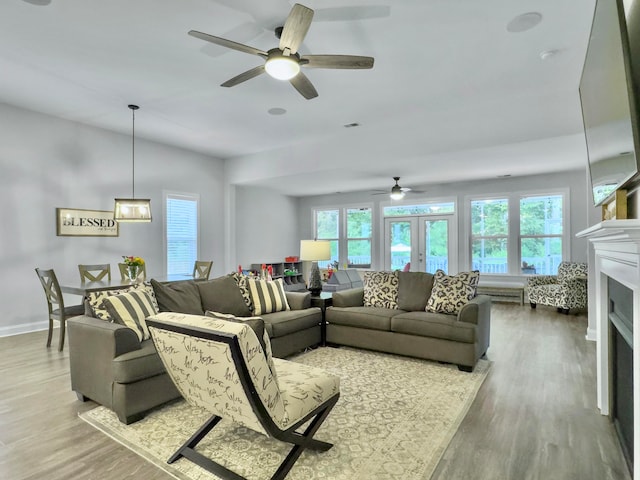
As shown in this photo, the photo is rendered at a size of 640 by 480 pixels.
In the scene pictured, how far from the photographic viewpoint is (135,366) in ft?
8.08

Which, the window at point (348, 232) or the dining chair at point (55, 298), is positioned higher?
the window at point (348, 232)

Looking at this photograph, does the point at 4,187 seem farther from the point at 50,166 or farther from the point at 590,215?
the point at 590,215

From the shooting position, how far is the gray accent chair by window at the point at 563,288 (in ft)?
20.9

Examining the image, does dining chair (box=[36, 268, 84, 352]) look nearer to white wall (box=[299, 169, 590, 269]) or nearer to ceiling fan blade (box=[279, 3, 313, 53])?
ceiling fan blade (box=[279, 3, 313, 53])

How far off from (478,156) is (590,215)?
1829mm

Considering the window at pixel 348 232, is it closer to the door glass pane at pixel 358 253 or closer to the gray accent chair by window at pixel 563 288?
the door glass pane at pixel 358 253

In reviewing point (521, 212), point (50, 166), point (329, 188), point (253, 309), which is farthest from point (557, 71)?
point (50, 166)

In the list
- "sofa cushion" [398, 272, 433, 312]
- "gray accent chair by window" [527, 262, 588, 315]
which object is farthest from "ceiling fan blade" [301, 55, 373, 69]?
"gray accent chair by window" [527, 262, 588, 315]

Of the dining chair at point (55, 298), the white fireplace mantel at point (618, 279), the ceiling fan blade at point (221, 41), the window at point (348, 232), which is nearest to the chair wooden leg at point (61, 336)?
the dining chair at point (55, 298)

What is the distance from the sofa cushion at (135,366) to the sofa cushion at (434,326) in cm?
237

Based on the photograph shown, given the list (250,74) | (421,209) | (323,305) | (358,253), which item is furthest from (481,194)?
(250,74)

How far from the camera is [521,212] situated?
7.96m

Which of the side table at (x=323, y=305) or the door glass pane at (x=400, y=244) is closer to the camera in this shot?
the side table at (x=323, y=305)

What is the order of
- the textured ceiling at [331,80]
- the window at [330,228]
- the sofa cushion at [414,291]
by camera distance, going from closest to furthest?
the textured ceiling at [331,80] < the sofa cushion at [414,291] < the window at [330,228]
